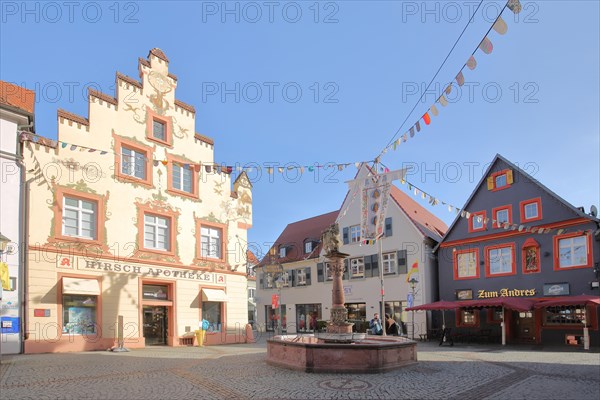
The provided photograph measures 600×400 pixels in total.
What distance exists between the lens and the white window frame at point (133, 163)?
24.9m

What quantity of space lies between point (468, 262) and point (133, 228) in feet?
66.1

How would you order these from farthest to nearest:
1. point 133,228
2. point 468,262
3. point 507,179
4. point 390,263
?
1. point 390,263
2. point 468,262
3. point 507,179
4. point 133,228

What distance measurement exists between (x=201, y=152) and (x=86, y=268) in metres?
9.23

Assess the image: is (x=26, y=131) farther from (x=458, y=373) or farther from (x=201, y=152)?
(x=458, y=373)

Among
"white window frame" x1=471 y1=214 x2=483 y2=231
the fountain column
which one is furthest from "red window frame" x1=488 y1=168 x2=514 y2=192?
the fountain column

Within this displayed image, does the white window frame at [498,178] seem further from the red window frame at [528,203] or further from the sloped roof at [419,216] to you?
the sloped roof at [419,216]

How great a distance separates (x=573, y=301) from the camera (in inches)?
981

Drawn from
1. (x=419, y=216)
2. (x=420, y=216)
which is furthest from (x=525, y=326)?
(x=420, y=216)

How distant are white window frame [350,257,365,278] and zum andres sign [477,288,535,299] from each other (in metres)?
10.4

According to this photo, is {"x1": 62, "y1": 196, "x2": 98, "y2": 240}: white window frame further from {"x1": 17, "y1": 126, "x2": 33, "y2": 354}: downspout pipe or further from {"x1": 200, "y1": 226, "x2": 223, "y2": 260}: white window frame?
{"x1": 200, "y1": 226, "x2": 223, "y2": 260}: white window frame

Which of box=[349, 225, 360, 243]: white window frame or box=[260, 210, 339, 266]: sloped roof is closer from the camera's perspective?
box=[349, 225, 360, 243]: white window frame

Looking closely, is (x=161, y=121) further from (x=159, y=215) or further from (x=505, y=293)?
(x=505, y=293)

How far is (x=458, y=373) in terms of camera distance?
46.5 ft

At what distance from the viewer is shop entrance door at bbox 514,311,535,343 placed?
2948 centimetres
